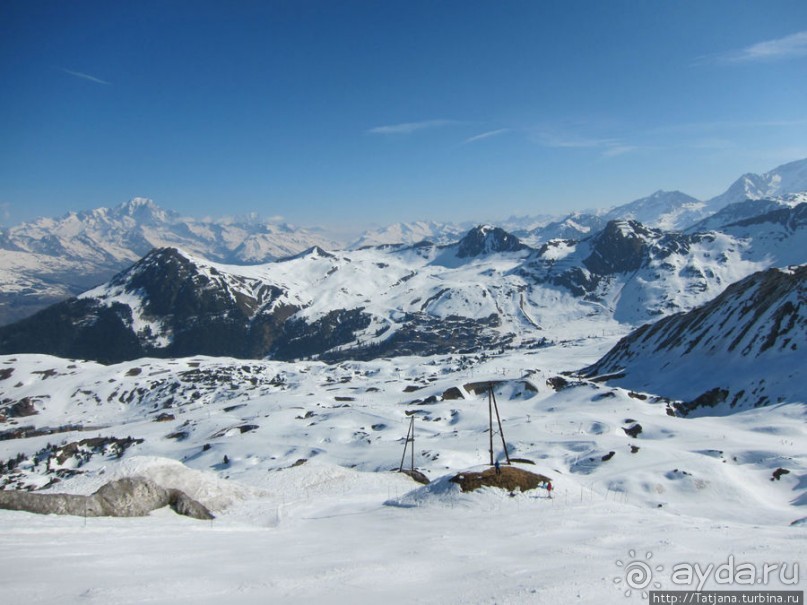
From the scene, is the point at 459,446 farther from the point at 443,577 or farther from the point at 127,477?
the point at 443,577

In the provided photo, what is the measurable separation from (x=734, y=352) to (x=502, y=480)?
317 feet

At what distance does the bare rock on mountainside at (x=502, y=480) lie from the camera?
29.9m

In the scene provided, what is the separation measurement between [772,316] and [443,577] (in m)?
115

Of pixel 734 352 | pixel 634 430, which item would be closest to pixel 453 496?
pixel 634 430

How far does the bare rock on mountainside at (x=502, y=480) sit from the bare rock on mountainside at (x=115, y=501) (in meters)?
15.4

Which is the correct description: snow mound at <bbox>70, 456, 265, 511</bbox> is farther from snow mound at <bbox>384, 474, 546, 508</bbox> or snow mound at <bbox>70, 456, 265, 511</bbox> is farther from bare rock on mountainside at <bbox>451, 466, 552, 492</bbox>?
bare rock on mountainside at <bbox>451, 466, 552, 492</bbox>

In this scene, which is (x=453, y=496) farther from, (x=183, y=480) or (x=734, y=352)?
(x=734, y=352)

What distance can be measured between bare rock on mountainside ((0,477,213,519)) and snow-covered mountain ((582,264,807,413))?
92.3m

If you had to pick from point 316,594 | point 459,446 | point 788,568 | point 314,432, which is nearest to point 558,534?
point 788,568

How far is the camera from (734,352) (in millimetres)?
103250

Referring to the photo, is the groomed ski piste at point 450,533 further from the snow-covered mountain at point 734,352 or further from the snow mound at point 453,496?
the snow-covered mountain at point 734,352

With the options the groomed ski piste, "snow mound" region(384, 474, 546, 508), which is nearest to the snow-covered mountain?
the groomed ski piste

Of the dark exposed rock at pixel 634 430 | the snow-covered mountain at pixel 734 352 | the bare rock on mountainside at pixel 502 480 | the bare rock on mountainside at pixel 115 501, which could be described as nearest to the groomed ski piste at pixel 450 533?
the bare rock on mountainside at pixel 502 480

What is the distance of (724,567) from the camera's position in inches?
575
